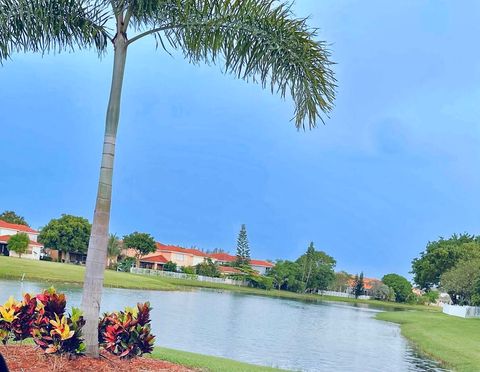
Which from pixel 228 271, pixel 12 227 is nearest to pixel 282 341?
pixel 12 227

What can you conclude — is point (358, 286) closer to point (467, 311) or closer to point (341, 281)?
point (341, 281)

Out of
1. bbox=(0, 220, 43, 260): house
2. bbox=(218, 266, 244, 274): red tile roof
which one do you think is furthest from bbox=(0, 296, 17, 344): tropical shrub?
bbox=(218, 266, 244, 274): red tile roof

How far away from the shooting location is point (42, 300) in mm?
7457

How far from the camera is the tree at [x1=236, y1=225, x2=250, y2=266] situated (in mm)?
102412

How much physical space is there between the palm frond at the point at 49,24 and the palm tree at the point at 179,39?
1cm

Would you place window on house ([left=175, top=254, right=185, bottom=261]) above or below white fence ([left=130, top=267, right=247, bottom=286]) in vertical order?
above

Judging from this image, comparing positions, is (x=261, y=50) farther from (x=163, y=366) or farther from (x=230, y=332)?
(x=230, y=332)

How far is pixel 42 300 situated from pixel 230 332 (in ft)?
53.1

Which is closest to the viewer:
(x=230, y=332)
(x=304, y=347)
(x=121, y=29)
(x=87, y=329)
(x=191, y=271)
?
(x=87, y=329)

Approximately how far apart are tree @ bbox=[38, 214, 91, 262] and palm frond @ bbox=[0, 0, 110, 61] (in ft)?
239

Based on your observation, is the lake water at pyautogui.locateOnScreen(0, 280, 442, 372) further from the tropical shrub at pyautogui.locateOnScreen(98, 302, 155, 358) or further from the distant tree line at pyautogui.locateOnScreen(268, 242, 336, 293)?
the distant tree line at pyautogui.locateOnScreen(268, 242, 336, 293)

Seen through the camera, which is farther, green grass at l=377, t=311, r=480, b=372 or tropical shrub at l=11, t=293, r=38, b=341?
green grass at l=377, t=311, r=480, b=372

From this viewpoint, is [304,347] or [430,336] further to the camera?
[430,336]

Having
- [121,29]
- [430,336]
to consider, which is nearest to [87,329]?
[121,29]
